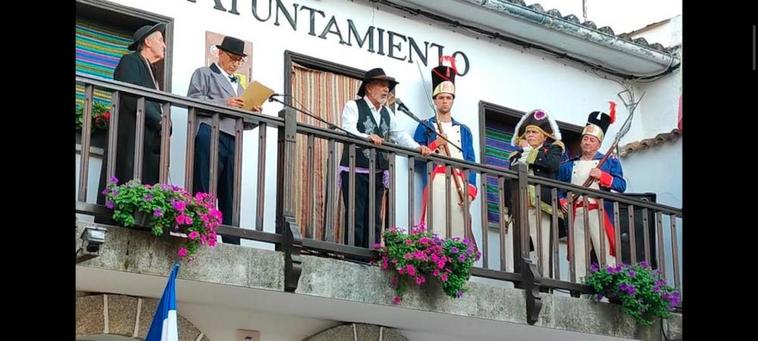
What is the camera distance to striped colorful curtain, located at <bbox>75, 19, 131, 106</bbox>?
8.74 meters

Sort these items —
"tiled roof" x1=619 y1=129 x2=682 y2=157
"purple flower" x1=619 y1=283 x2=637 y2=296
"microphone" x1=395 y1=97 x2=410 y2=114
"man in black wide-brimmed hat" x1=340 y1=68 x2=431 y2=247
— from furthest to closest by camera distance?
"tiled roof" x1=619 y1=129 x2=682 y2=157 < "purple flower" x1=619 y1=283 x2=637 y2=296 < "microphone" x1=395 y1=97 x2=410 y2=114 < "man in black wide-brimmed hat" x1=340 y1=68 x2=431 y2=247

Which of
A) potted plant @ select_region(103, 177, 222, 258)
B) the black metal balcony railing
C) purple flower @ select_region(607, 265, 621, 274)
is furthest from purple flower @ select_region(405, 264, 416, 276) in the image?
purple flower @ select_region(607, 265, 621, 274)

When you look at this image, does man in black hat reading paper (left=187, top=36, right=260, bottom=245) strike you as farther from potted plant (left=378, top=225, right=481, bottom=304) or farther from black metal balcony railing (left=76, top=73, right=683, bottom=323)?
potted plant (left=378, top=225, right=481, bottom=304)

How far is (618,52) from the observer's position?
12.3 m

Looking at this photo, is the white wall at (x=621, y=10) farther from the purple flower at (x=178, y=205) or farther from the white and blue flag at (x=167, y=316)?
the white and blue flag at (x=167, y=316)

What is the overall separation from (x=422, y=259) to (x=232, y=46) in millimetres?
2309

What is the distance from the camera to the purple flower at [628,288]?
955 cm

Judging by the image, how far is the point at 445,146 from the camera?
33.2 ft

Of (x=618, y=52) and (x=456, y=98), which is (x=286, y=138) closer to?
(x=456, y=98)

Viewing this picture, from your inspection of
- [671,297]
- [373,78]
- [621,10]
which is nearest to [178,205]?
[373,78]

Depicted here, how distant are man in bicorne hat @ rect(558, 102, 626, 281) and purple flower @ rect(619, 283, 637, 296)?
0.63m

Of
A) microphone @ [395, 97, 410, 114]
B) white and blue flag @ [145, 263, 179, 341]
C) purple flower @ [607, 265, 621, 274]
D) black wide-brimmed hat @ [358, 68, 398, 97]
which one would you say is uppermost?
black wide-brimmed hat @ [358, 68, 398, 97]
